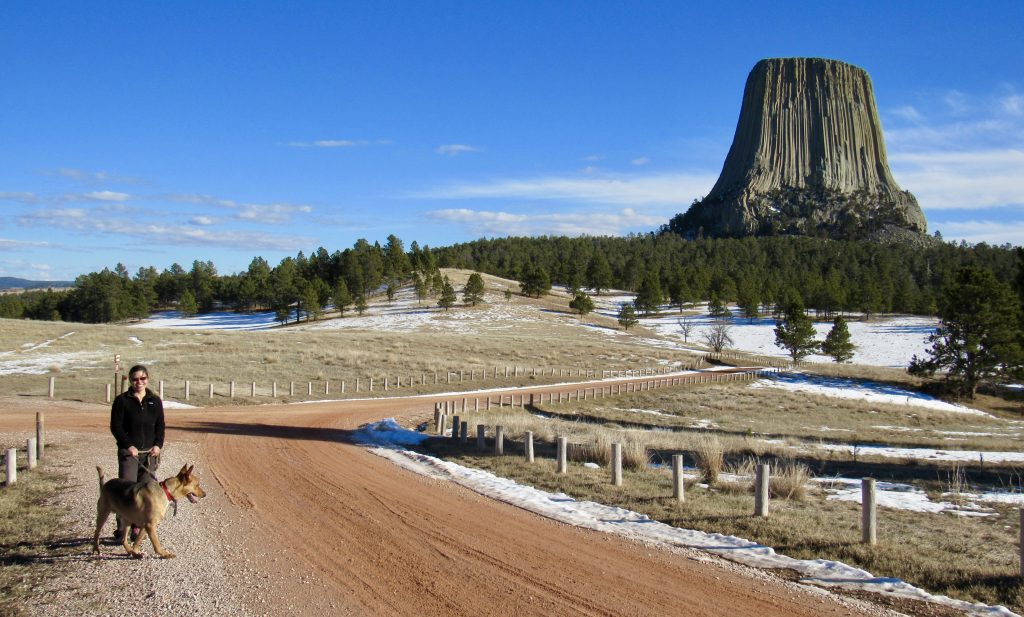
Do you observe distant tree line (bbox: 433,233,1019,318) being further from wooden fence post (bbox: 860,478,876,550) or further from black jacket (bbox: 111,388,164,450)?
black jacket (bbox: 111,388,164,450)

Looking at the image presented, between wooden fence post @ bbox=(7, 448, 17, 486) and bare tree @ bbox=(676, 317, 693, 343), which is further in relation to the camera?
bare tree @ bbox=(676, 317, 693, 343)

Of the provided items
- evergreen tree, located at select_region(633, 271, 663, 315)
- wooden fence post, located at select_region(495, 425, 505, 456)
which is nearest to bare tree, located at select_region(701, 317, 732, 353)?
evergreen tree, located at select_region(633, 271, 663, 315)

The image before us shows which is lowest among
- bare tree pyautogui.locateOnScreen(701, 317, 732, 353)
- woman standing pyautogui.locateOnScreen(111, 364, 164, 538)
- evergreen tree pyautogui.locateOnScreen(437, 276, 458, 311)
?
bare tree pyautogui.locateOnScreen(701, 317, 732, 353)

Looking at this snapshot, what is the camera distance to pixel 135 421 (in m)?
8.33

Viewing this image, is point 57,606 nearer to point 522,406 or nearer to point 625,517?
point 625,517

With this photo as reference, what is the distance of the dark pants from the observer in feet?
27.3

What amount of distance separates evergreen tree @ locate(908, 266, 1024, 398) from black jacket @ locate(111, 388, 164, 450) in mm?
58964

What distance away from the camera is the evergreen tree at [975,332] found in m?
53.0

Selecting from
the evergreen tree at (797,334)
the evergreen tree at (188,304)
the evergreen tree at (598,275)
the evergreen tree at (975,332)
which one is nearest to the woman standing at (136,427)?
the evergreen tree at (975,332)

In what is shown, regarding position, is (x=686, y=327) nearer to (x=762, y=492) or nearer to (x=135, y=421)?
(x=762, y=492)

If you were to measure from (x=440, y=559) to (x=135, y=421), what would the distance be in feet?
13.0

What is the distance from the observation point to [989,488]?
57.4 feet

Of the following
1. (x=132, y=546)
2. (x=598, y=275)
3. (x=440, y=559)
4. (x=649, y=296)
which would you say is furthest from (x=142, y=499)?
(x=598, y=275)

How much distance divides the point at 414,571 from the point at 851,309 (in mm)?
124123
